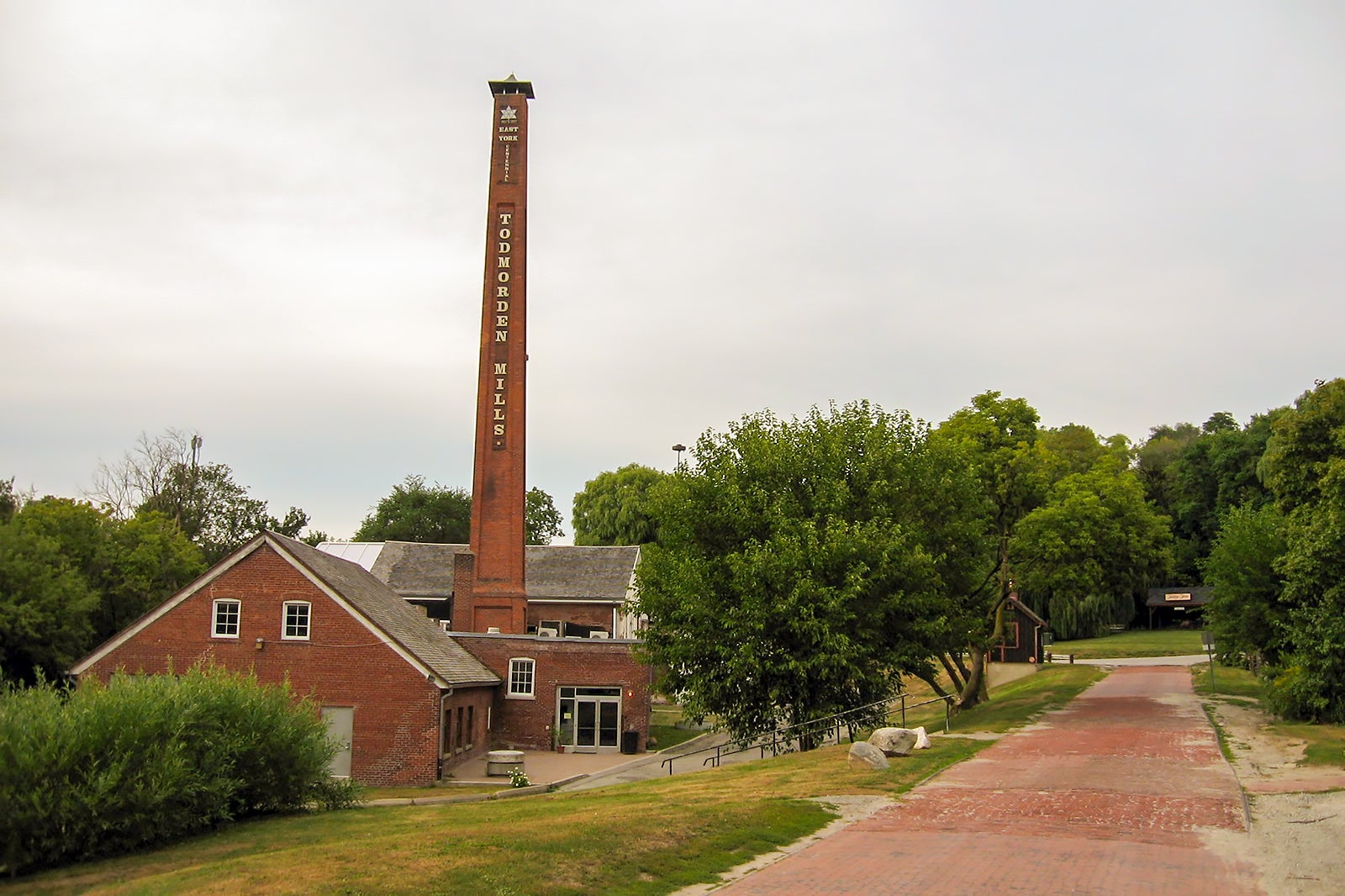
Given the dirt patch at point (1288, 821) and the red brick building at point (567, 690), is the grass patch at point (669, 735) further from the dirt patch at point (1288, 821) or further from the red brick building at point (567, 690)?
the dirt patch at point (1288, 821)

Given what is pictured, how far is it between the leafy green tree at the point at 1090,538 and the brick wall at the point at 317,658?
20.0 metres

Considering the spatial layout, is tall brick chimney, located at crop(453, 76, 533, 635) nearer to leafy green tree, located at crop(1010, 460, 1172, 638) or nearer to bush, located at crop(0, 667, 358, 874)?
leafy green tree, located at crop(1010, 460, 1172, 638)

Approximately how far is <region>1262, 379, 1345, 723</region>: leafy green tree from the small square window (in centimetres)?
2589

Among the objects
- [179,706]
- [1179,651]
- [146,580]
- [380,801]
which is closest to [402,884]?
[179,706]

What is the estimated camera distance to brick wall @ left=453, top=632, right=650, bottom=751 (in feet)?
140

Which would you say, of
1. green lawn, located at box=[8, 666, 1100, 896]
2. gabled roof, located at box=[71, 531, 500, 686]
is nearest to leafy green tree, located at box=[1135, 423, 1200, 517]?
gabled roof, located at box=[71, 531, 500, 686]

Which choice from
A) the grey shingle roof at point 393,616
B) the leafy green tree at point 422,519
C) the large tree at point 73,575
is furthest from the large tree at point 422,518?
the grey shingle roof at point 393,616

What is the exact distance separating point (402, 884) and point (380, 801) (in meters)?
18.6

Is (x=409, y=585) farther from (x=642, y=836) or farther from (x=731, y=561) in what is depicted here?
Result: (x=642, y=836)

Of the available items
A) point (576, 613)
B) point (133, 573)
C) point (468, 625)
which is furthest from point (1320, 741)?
point (133, 573)

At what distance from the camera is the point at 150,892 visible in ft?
41.3

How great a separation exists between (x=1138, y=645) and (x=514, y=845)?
67.0 metres

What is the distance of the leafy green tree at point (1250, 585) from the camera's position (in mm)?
31094

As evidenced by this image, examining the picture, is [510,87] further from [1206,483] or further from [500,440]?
[1206,483]
